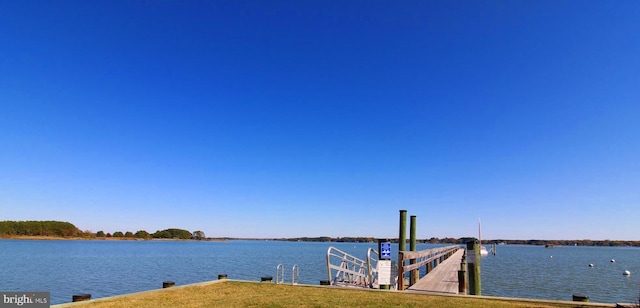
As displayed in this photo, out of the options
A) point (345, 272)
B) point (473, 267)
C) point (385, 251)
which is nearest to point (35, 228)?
point (345, 272)

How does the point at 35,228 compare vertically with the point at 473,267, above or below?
below

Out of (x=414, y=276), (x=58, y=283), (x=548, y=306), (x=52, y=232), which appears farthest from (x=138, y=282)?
(x=52, y=232)

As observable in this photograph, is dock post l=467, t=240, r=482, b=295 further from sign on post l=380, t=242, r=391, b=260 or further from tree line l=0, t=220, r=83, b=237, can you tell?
tree line l=0, t=220, r=83, b=237

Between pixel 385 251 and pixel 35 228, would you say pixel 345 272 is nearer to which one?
pixel 385 251

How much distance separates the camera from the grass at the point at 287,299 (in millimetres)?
10836

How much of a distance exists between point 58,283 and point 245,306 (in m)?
27.3

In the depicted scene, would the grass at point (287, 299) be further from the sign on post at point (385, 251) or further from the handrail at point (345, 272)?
the handrail at point (345, 272)

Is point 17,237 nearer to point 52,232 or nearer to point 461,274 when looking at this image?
point 52,232

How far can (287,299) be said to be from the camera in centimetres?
1172

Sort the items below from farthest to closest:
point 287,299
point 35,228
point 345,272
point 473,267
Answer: point 35,228, point 345,272, point 473,267, point 287,299

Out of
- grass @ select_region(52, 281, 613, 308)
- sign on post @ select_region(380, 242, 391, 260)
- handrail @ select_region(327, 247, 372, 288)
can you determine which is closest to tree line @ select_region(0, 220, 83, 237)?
handrail @ select_region(327, 247, 372, 288)

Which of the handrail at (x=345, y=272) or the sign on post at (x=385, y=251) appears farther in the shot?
the handrail at (x=345, y=272)

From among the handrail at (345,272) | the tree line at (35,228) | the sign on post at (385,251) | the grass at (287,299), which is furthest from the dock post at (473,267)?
the tree line at (35,228)

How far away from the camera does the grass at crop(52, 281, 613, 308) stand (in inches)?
427
